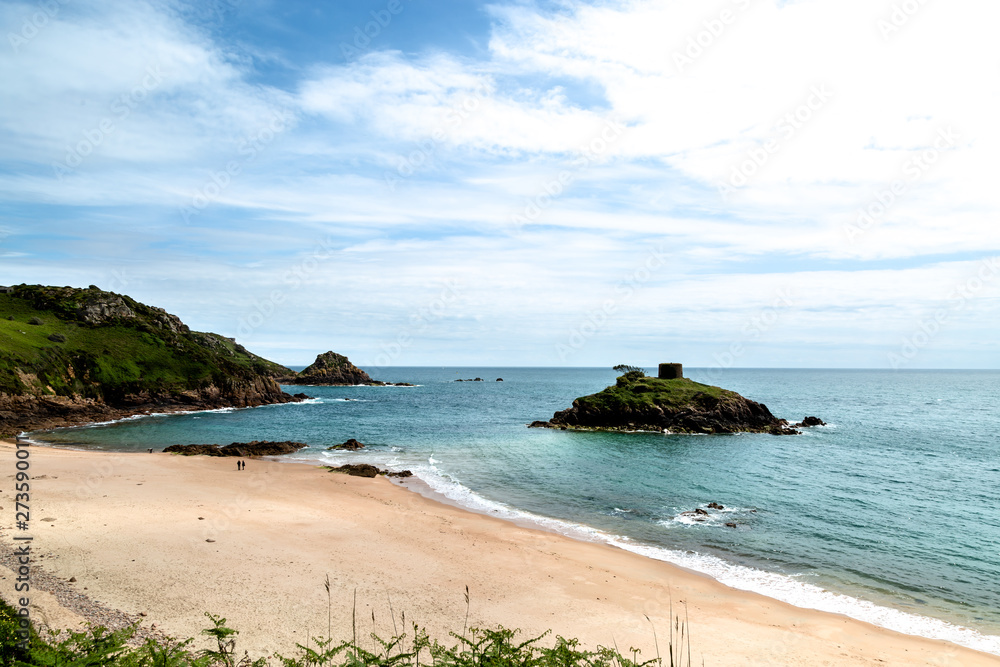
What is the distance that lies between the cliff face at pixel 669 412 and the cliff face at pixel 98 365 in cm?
6129

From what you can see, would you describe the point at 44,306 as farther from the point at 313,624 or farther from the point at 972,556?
the point at 972,556

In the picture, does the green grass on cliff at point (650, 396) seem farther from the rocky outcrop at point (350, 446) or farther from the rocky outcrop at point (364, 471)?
the rocky outcrop at point (364, 471)

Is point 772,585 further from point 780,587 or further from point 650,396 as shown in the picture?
point 650,396

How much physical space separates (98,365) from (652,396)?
8229 cm

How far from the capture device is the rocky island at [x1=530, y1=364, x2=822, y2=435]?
231 ft

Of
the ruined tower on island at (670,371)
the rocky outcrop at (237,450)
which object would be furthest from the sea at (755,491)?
the ruined tower on island at (670,371)

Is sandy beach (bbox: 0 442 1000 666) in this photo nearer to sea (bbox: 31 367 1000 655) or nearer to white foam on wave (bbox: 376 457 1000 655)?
white foam on wave (bbox: 376 457 1000 655)

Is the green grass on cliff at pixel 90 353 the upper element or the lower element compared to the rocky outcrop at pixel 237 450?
upper

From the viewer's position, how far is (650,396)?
242 ft

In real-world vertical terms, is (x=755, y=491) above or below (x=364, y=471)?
below

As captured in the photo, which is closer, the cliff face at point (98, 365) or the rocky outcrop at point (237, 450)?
the rocky outcrop at point (237, 450)

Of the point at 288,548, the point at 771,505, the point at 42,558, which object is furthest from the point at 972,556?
the point at 42,558

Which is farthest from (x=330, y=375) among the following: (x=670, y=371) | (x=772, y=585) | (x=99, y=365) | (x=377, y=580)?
(x=772, y=585)

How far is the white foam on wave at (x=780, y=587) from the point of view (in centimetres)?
1758
